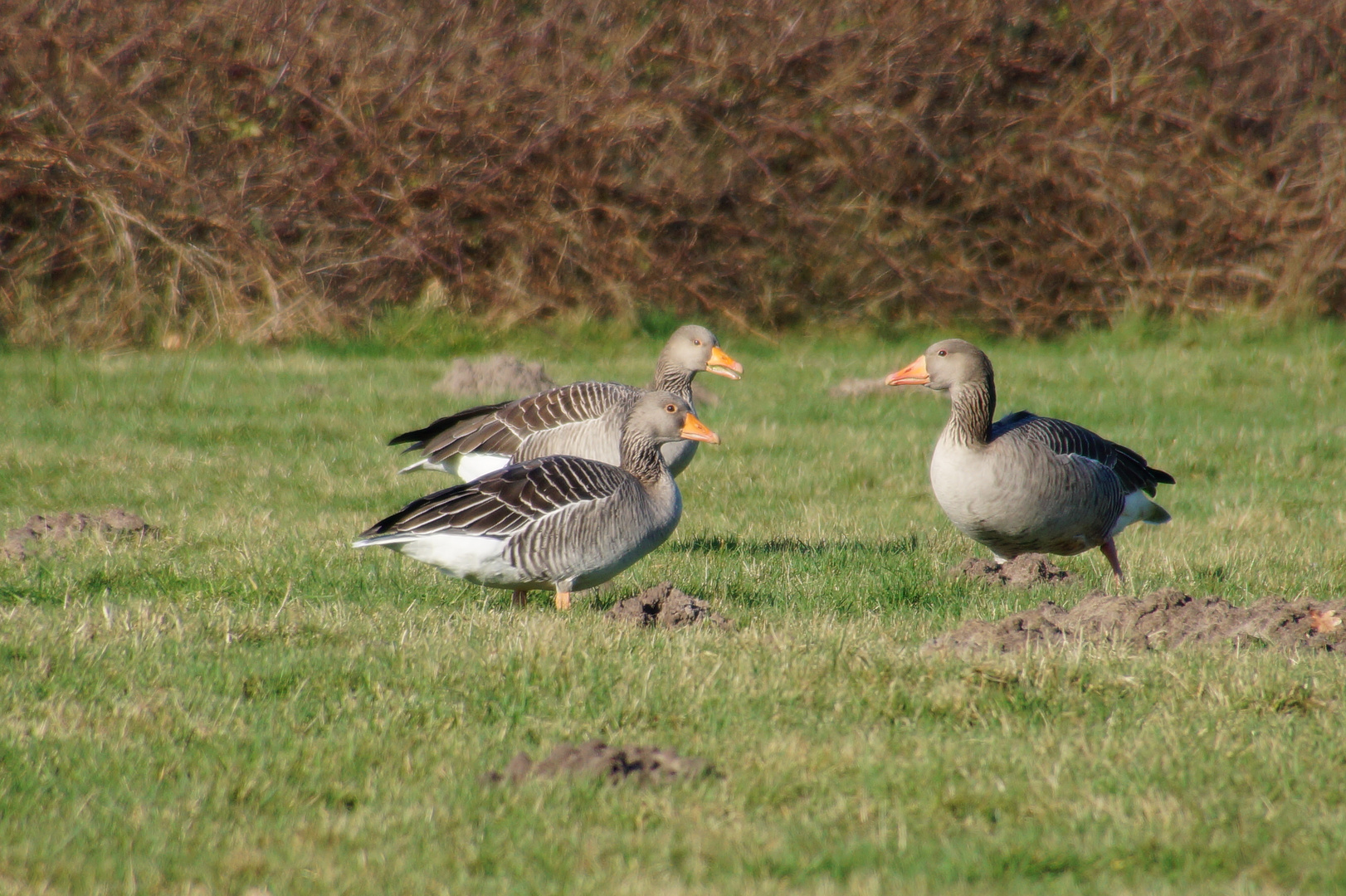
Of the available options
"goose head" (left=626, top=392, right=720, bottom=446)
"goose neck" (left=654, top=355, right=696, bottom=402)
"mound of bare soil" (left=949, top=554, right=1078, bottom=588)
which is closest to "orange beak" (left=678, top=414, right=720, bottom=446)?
"goose head" (left=626, top=392, right=720, bottom=446)

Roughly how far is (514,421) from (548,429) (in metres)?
0.32

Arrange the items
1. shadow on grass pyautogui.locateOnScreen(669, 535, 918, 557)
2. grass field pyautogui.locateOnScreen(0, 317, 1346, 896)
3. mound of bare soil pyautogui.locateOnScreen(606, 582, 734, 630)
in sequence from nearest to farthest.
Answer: grass field pyautogui.locateOnScreen(0, 317, 1346, 896), mound of bare soil pyautogui.locateOnScreen(606, 582, 734, 630), shadow on grass pyautogui.locateOnScreen(669, 535, 918, 557)

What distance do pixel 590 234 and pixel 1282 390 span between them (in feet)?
26.3

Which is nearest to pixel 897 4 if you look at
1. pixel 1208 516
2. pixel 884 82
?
pixel 884 82

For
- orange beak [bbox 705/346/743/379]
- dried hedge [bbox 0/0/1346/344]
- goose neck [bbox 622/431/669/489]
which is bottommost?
goose neck [bbox 622/431/669/489]

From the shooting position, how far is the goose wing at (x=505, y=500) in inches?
231

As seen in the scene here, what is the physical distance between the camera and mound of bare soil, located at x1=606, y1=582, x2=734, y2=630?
18.4 ft

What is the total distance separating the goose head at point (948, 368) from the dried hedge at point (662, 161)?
8643 mm

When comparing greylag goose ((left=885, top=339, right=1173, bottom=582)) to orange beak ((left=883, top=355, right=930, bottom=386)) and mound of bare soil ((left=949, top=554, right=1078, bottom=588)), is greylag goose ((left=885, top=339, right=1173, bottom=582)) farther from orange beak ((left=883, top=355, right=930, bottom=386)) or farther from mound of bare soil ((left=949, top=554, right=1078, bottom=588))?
mound of bare soil ((left=949, top=554, right=1078, bottom=588))

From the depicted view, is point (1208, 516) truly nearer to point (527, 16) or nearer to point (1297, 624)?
point (1297, 624)

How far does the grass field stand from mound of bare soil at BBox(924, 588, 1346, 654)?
0.29m

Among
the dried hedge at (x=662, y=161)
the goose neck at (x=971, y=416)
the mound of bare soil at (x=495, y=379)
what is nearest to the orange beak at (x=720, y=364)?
the goose neck at (x=971, y=416)

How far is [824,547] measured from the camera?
7.81 m

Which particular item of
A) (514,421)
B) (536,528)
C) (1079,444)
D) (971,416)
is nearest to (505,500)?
(536,528)
